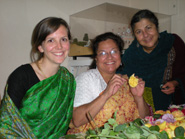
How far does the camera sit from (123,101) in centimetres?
131

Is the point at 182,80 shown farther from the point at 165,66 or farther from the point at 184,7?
the point at 184,7

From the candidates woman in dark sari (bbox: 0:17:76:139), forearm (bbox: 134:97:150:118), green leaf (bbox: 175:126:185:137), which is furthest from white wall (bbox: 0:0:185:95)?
green leaf (bbox: 175:126:185:137)

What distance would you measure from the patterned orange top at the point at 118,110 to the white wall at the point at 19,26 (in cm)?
202

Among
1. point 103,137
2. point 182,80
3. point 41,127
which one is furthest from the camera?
point 182,80

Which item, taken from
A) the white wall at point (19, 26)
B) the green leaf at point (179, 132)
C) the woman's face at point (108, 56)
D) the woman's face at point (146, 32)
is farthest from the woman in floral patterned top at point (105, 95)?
the white wall at point (19, 26)

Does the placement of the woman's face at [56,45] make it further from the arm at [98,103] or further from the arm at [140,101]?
the arm at [140,101]

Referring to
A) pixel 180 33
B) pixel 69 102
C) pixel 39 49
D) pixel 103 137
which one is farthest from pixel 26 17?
pixel 103 137

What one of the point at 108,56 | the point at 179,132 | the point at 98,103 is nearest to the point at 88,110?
the point at 98,103

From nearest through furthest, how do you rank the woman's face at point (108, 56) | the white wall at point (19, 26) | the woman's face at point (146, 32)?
the woman's face at point (108, 56) → the woman's face at point (146, 32) → the white wall at point (19, 26)

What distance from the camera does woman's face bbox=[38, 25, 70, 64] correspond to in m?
1.22

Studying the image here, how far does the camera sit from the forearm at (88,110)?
4.00 ft

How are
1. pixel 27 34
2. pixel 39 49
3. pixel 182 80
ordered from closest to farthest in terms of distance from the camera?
1. pixel 39 49
2. pixel 182 80
3. pixel 27 34

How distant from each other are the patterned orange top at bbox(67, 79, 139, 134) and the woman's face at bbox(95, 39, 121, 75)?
201mm

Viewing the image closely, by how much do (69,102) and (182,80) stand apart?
3.43 feet
